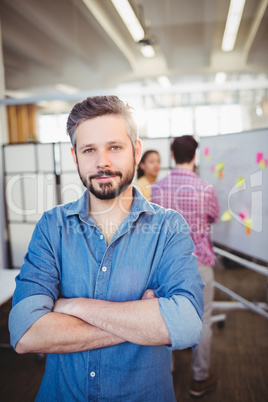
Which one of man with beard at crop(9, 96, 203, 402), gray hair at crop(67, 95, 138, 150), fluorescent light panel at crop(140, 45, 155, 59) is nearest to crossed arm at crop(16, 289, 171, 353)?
man with beard at crop(9, 96, 203, 402)

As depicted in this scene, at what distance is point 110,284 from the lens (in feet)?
3.15

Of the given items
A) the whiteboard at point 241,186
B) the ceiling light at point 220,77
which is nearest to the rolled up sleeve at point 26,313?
the whiteboard at point 241,186

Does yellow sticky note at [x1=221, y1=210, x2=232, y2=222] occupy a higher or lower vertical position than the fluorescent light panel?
lower

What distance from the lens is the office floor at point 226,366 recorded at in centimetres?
202

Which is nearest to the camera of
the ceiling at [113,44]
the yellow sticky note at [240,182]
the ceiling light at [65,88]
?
the yellow sticky note at [240,182]

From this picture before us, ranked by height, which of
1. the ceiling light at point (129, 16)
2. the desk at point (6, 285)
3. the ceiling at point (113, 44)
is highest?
the ceiling at point (113, 44)

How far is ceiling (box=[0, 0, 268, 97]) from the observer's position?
15.3 ft

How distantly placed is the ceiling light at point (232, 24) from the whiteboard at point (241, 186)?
91.8 inches

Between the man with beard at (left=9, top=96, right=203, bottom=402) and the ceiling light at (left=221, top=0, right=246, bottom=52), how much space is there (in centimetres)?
384

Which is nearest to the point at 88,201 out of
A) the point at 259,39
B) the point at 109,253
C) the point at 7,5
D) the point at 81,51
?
the point at 109,253

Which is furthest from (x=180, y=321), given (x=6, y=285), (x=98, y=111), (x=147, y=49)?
(x=147, y=49)

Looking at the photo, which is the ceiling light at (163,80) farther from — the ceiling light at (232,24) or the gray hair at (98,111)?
the gray hair at (98,111)

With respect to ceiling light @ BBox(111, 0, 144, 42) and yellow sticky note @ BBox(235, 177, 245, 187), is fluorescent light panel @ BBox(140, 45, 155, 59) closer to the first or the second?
ceiling light @ BBox(111, 0, 144, 42)

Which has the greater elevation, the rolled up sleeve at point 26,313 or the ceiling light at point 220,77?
the ceiling light at point 220,77
